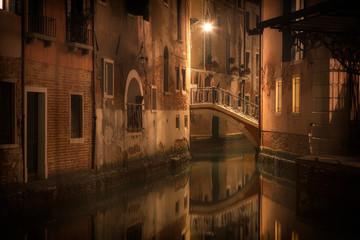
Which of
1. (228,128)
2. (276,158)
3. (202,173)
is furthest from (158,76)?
(228,128)

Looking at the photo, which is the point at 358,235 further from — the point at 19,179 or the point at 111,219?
the point at 19,179

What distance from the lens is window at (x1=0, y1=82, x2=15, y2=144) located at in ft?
35.4

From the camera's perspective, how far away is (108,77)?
1520 centimetres

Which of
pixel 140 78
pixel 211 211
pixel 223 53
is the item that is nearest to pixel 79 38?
pixel 140 78

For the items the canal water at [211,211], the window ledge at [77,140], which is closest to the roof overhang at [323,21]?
the canal water at [211,211]

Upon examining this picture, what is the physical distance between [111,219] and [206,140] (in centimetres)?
2169

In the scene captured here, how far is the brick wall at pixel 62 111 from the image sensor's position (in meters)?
12.1

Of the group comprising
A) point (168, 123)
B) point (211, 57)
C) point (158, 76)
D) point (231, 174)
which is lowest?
point (231, 174)

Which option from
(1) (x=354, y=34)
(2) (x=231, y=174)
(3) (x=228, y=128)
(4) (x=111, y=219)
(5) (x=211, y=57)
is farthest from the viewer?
(3) (x=228, y=128)

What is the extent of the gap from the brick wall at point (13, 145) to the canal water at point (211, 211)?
1009mm

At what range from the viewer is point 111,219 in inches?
410

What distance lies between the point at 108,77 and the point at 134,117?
236 centimetres

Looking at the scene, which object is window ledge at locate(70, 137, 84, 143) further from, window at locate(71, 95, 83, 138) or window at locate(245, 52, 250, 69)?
window at locate(245, 52, 250, 69)

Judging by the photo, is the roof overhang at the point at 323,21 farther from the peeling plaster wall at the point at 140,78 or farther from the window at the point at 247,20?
the window at the point at 247,20
